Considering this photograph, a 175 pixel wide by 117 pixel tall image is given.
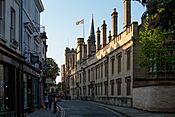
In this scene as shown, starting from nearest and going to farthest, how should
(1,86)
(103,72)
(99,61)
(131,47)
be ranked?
(1,86)
(131,47)
(103,72)
(99,61)

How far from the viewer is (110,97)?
6156cm

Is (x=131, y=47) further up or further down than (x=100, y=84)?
further up

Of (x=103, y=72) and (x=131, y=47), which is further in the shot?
(x=103, y=72)

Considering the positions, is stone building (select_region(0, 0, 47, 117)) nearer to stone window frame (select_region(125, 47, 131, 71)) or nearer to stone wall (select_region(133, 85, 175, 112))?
stone wall (select_region(133, 85, 175, 112))

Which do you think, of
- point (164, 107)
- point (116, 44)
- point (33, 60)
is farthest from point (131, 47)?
point (33, 60)

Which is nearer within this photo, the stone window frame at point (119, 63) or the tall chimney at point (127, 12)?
the tall chimney at point (127, 12)

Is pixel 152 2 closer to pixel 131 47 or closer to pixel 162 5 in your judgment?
pixel 162 5

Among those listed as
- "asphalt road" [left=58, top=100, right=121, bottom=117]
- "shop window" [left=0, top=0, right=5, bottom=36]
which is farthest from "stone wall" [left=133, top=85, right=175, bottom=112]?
"shop window" [left=0, top=0, right=5, bottom=36]

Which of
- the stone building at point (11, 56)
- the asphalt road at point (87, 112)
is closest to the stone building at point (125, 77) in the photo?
the asphalt road at point (87, 112)

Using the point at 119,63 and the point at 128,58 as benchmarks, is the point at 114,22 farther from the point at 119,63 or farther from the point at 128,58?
the point at 128,58

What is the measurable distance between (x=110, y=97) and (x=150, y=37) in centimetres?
2597

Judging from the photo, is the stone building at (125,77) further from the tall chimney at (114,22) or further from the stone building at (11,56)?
the stone building at (11,56)

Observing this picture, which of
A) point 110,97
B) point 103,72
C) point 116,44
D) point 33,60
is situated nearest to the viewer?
point 33,60

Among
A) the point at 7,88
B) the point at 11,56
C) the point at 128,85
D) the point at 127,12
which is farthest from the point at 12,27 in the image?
the point at 127,12
